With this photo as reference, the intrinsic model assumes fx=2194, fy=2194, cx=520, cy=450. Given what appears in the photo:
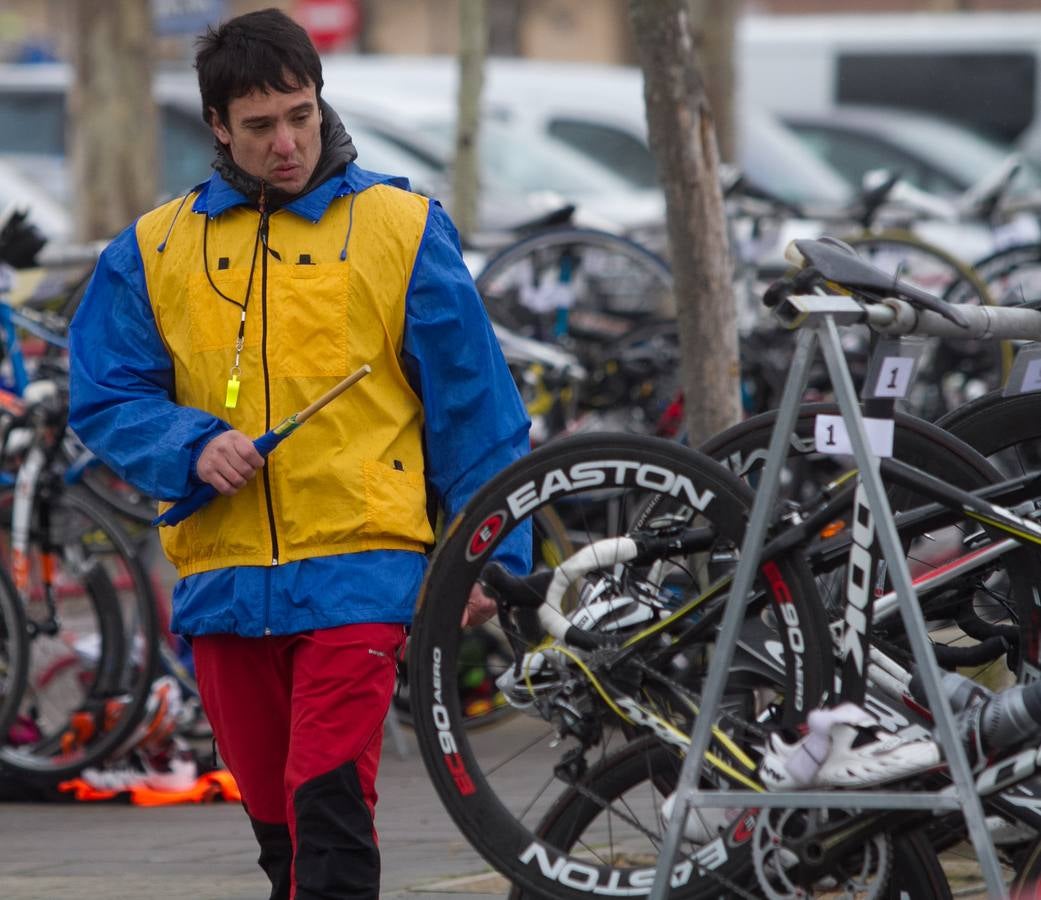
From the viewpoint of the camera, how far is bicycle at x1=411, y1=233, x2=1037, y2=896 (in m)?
3.51

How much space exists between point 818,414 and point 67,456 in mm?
3721

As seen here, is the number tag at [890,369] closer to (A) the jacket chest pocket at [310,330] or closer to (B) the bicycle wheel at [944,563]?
(B) the bicycle wheel at [944,563]

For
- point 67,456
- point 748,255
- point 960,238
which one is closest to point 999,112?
point 960,238

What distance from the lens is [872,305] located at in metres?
3.46

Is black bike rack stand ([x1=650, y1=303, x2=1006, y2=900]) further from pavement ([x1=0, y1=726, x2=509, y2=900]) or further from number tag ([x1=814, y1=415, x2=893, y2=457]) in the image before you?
pavement ([x1=0, y1=726, x2=509, y2=900])

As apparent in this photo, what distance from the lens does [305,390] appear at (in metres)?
3.94

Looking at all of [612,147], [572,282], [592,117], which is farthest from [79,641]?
[592,117]

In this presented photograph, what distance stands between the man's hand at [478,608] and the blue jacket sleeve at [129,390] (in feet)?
1.89

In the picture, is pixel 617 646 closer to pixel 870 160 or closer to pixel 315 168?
pixel 315 168

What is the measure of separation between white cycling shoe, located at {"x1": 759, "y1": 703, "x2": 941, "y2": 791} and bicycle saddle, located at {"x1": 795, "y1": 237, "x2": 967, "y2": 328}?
64 cm

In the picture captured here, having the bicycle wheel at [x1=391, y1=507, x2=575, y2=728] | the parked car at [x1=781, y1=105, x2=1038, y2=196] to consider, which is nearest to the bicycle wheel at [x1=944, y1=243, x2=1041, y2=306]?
the bicycle wheel at [x1=391, y1=507, x2=575, y2=728]

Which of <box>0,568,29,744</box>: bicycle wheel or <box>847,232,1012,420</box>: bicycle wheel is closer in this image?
<box>0,568,29,744</box>: bicycle wheel

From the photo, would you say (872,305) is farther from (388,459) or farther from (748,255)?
(748,255)

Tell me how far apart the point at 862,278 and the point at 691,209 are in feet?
8.09
